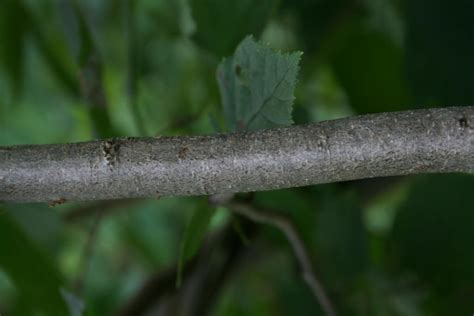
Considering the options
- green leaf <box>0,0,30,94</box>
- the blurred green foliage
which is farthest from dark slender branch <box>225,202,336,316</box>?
green leaf <box>0,0,30,94</box>

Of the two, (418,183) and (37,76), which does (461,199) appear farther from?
(37,76)

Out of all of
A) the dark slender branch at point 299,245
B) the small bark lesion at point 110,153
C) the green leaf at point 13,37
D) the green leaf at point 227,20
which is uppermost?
the green leaf at point 13,37

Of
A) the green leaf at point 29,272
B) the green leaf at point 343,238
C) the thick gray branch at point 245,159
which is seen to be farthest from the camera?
the green leaf at point 343,238

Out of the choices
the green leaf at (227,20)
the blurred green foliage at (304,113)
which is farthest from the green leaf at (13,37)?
the green leaf at (227,20)

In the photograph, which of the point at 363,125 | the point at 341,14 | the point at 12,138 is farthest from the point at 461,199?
the point at 12,138

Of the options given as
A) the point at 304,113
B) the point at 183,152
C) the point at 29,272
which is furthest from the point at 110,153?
the point at 304,113

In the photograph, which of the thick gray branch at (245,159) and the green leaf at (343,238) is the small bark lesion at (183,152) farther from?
the green leaf at (343,238)

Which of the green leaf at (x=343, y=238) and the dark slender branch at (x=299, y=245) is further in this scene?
the green leaf at (x=343, y=238)
